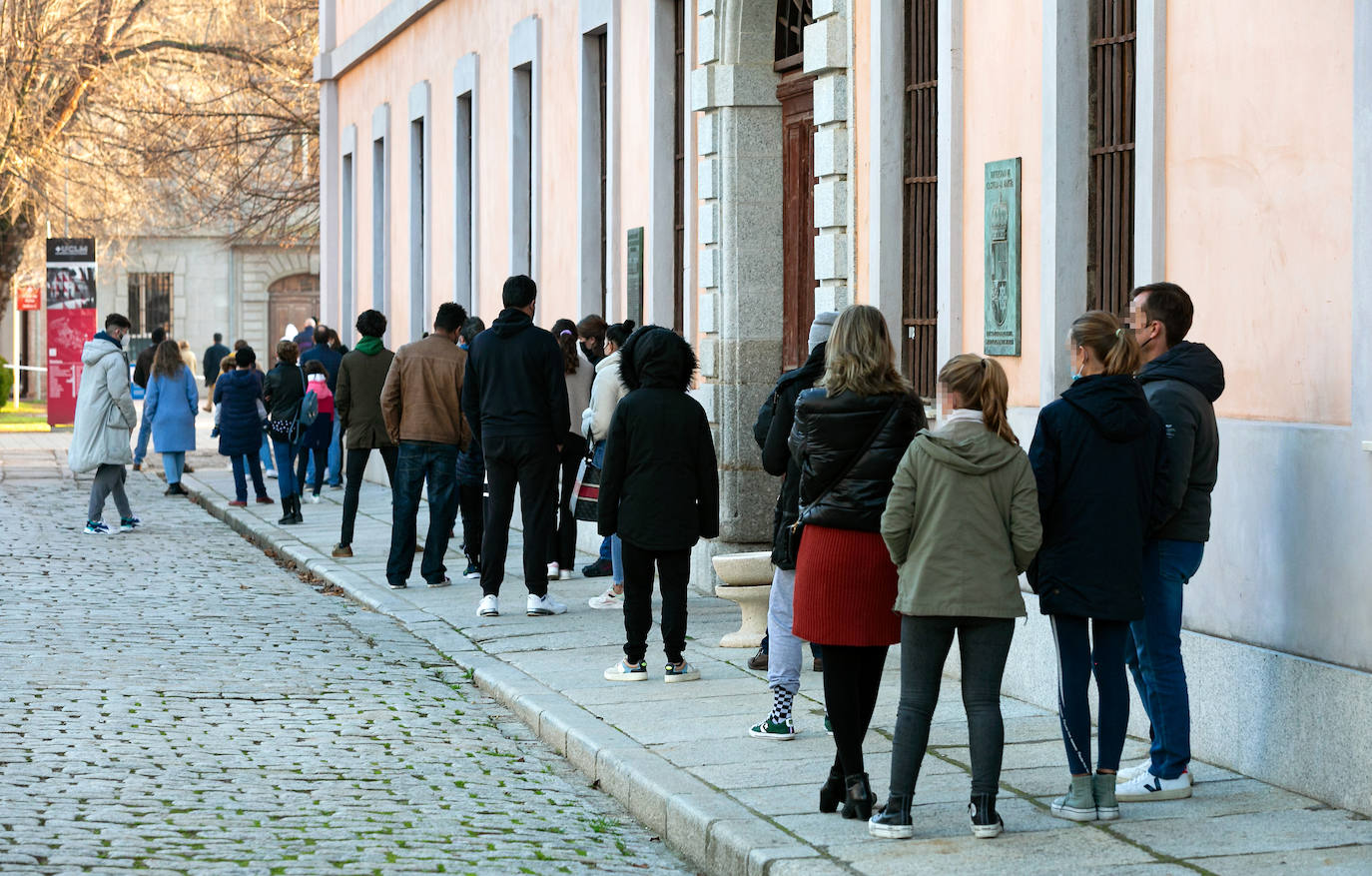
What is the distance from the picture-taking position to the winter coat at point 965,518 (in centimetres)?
586

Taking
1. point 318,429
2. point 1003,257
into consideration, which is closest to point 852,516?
point 1003,257

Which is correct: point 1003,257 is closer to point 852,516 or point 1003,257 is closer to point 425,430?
point 852,516

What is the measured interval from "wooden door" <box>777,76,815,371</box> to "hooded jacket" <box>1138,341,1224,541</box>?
5.78 m

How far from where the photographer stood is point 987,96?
30.4ft

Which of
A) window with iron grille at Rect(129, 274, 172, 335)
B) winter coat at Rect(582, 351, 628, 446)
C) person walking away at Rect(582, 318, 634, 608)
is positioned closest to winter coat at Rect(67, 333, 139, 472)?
person walking away at Rect(582, 318, 634, 608)

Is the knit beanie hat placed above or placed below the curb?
above

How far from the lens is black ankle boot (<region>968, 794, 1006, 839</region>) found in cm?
598

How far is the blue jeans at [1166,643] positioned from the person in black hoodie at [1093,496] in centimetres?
41

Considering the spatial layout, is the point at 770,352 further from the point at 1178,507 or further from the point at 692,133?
the point at 1178,507

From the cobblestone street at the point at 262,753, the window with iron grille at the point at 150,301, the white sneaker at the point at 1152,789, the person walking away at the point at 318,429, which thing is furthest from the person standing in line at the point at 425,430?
the window with iron grille at the point at 150,301

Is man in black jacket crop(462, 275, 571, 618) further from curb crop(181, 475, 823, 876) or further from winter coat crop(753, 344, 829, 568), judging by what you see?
winter coat crop(753, 344, 829, 568)

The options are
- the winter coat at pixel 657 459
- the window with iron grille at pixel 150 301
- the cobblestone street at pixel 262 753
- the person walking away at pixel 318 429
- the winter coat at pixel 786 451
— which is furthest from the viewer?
the window with iron grille at pixel 150 301

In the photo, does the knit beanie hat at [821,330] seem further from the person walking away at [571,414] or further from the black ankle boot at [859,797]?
the person walking away at [571,414]

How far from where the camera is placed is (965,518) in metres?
5.86
